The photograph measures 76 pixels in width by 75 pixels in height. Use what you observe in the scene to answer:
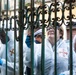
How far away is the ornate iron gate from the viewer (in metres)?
2.56

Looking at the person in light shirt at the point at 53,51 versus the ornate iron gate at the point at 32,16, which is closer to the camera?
the ornate iron gate at the point at 32,16

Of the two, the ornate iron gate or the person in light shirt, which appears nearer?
the ornate iron gate

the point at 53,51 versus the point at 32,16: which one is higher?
the point at 32,16

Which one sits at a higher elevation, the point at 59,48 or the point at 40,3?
the point at 40,3

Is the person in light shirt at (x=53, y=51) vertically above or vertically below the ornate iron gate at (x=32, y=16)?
below

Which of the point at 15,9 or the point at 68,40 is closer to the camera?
the point at 68,40

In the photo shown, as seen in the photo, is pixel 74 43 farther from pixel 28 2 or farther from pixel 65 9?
pixel 28 2

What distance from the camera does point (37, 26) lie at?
9.35 feet

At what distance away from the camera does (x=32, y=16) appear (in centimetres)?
288

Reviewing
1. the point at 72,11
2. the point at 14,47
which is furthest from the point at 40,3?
the point at 14,47

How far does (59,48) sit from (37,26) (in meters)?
0.31

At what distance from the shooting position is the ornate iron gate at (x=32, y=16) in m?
2.56

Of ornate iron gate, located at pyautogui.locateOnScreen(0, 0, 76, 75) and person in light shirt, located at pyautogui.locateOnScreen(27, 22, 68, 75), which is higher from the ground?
ornate iron gate, located at pyautogui.locateOnScreen(0, 0, 76, 75)

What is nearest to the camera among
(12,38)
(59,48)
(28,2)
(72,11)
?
(72,11)
